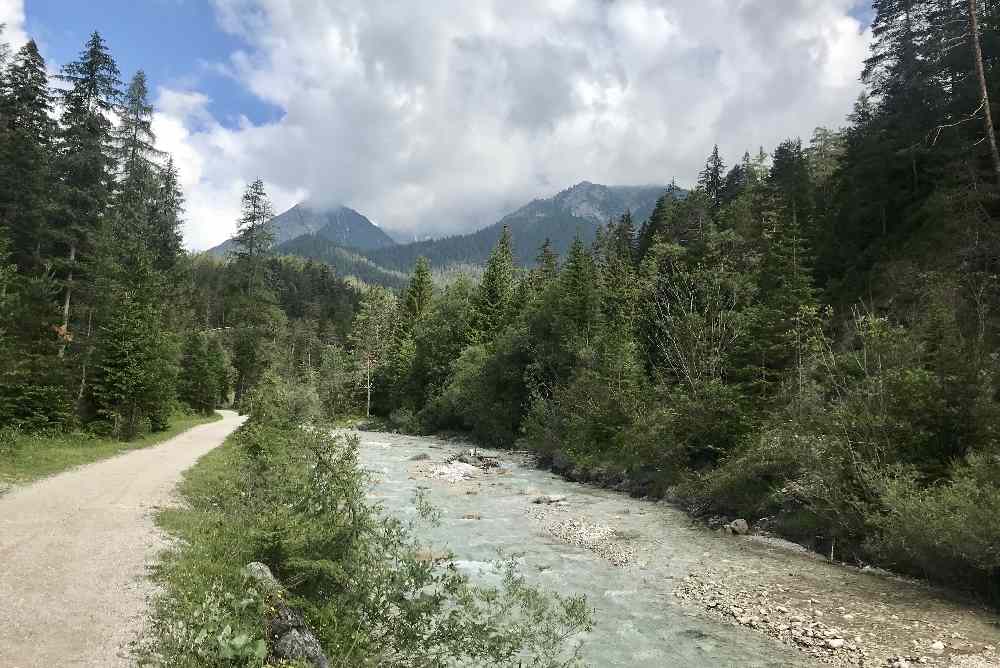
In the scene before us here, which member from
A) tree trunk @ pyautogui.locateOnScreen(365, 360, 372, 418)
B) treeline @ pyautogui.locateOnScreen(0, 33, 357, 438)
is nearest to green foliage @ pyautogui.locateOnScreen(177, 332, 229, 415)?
treeline @ pyautogui.locateOnScreen(0, 33, 357, 438)

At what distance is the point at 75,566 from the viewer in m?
9.62

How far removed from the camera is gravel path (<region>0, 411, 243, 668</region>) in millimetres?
6984

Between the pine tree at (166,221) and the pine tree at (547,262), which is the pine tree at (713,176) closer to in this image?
the pine tree at (547,262)

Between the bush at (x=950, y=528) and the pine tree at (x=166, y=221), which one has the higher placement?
the pine tree at (x=166, y=221)

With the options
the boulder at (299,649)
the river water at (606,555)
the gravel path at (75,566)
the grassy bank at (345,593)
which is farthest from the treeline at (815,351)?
the gravel path at (75,566)

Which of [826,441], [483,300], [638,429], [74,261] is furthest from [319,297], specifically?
[826,441]

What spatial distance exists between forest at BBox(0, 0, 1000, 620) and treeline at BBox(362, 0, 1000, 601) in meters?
0.11

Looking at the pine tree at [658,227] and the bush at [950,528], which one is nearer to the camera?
the bush at [950,528]

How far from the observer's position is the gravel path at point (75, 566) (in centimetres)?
698

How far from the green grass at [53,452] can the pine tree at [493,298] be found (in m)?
38.5

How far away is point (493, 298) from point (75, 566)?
56389 mm

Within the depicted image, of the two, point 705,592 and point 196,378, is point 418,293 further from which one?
point 705,592

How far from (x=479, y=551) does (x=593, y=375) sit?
20.9 m

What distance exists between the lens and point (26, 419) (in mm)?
22047
